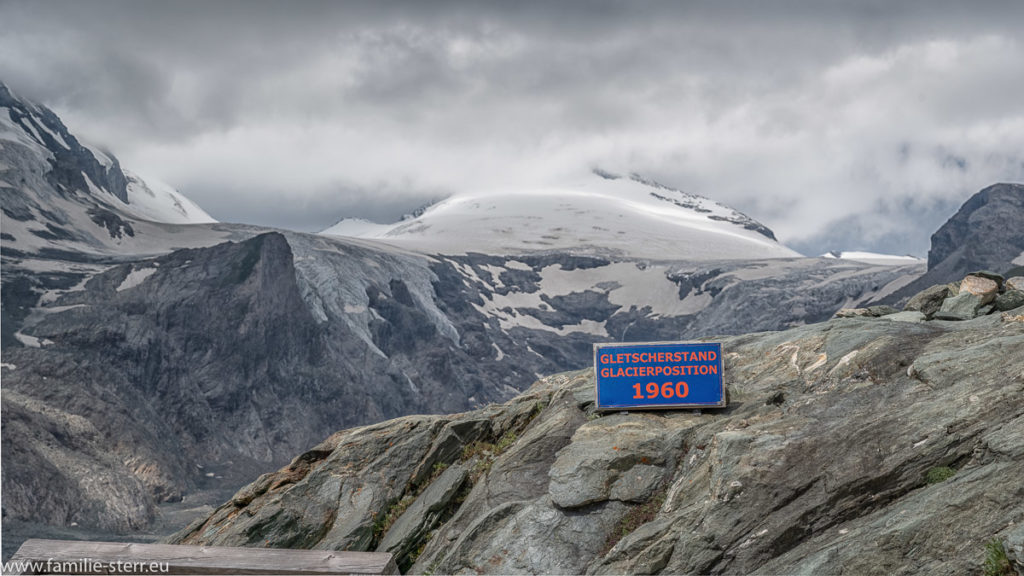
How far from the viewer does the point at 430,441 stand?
20.1m

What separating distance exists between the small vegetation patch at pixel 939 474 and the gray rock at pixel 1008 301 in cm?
1028

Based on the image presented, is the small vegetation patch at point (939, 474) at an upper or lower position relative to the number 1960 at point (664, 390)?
lower

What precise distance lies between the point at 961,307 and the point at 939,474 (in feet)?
35.0

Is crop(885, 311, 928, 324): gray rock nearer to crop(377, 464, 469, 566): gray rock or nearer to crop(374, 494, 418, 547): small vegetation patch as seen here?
crop(377, 464, 469, 566): gray rock

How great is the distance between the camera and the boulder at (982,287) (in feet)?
64.4

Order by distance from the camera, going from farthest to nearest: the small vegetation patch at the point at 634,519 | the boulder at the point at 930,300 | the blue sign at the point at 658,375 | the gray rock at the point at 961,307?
the boulder at the point at 930,300, the gray rock at the point at 961,307, the blue sign at the point at 658,375, the small vegetation patch at the point at 634,519

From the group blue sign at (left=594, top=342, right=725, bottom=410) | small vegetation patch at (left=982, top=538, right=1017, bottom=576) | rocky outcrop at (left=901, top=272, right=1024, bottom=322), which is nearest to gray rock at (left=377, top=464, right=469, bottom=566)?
blue sign at (left=594, top=342, right=725, bottom=410)

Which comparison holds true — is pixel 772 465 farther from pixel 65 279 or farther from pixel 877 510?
pixel 65 279

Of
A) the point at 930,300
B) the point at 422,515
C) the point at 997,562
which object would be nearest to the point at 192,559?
the point at 997,562

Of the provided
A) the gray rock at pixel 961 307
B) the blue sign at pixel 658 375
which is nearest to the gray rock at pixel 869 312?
the gray rock at pixel 961 307

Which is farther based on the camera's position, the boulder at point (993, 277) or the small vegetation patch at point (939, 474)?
the boulder at point (993, 277)

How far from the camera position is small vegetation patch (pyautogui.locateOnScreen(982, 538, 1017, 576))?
830 cm

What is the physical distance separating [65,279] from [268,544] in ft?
681

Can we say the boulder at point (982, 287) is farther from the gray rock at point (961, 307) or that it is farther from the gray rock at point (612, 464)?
the gray rock at point (612, 464)
